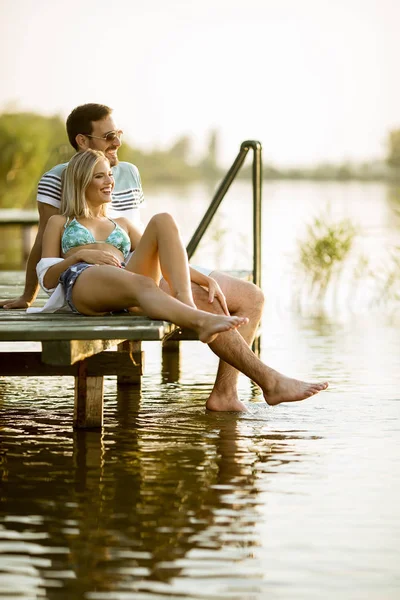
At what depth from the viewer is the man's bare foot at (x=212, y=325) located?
4137mm

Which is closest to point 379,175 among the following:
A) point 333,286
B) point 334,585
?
point 333,286

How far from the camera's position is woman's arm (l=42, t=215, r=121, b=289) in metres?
4.41

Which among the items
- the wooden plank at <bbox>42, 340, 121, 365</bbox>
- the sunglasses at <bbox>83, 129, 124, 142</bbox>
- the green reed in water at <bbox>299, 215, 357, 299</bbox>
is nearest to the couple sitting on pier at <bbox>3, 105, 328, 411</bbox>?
the sunglasses at <bbox>83, 129, 124, 142</bbox>

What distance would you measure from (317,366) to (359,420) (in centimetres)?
142

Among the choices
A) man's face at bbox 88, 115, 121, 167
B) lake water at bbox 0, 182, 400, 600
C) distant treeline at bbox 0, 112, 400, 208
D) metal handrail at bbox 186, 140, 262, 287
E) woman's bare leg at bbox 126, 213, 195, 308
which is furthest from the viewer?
A: distant treeline at bbox 0, 112, 400, 208

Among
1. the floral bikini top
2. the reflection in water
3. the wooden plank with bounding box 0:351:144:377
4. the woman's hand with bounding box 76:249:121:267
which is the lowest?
the reflection in water

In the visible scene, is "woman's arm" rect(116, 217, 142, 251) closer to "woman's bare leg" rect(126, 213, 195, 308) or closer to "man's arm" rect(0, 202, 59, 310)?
"man's arm" rect(0, 202, 59, 310)

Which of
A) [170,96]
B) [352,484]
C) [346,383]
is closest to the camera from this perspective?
[352,484]

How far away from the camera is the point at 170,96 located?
2444 cm

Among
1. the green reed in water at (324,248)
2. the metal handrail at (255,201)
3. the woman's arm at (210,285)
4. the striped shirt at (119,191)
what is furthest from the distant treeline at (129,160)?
the woman's arm at (210,285)

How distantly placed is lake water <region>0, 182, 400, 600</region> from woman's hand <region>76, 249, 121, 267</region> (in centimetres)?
58

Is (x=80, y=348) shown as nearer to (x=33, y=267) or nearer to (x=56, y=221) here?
(x=56, y=221)

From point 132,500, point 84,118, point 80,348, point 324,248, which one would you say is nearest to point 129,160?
point 324,248

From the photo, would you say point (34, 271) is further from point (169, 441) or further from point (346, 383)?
point (346, 383)
